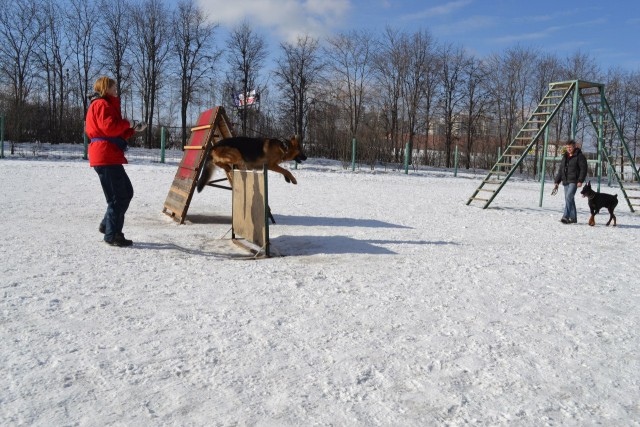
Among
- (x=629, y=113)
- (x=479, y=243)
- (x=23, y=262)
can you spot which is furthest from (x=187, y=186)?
(x=629, y=113)

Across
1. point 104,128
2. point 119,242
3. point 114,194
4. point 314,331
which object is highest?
point 104,128

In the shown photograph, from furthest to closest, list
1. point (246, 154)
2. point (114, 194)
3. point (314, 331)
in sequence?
point (246, 154), point (114, 194), point (314, 331)

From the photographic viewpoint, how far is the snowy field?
88.2 inches

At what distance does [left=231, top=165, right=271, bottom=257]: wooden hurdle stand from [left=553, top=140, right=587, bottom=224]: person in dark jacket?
6.73 m

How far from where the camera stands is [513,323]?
11.3ft

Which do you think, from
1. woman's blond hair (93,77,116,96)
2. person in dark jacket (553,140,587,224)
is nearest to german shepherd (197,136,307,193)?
woman's blond hair (93,77,116,96)

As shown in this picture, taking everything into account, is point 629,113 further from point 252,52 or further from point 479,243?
point 479,243

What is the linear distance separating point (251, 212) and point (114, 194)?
5.34 feet

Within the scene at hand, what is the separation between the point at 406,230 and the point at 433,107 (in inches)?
1381

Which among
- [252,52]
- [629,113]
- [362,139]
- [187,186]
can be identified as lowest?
[187,186]

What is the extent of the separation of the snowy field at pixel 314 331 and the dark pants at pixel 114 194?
0.26 metres

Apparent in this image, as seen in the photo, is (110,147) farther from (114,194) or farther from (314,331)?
(314,331)

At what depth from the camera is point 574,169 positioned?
9.81 meters

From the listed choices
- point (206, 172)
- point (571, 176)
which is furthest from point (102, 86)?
point (571, 176)
